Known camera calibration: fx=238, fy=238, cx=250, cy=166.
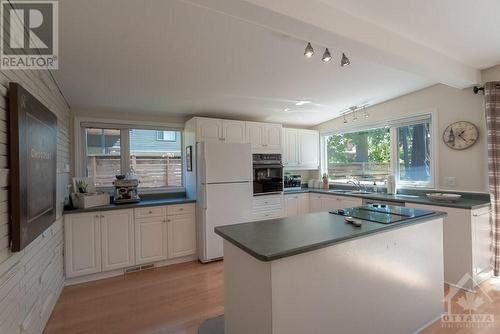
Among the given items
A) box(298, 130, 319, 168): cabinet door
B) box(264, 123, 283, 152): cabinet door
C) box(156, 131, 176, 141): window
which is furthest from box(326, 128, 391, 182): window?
box(156, 131, 176, 141): window

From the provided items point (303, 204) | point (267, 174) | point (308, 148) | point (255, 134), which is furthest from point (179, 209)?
point (308, 148)

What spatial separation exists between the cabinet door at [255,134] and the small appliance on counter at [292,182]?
3.30 ft

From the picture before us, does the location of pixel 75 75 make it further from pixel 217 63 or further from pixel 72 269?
pixel 72 269

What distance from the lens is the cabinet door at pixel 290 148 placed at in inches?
183

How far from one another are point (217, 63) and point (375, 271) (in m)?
2.28

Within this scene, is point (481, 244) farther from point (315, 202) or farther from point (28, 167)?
point (28, 167)

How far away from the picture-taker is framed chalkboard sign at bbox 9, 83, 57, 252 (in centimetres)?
136

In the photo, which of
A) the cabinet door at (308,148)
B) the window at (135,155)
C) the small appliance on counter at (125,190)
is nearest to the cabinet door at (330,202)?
the cabinet door at (308,148)

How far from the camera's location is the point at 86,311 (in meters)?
2.28

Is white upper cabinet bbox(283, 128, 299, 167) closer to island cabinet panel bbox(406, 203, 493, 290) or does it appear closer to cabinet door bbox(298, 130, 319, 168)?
cabinet door bbox(298, 130, 319, 168)

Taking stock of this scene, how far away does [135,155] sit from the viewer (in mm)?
3695

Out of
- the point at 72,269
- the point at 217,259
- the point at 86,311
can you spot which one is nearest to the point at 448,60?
the point at 217,259

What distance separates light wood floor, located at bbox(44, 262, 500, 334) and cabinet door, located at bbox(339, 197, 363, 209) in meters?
1.46

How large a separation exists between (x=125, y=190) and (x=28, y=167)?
1832mm
